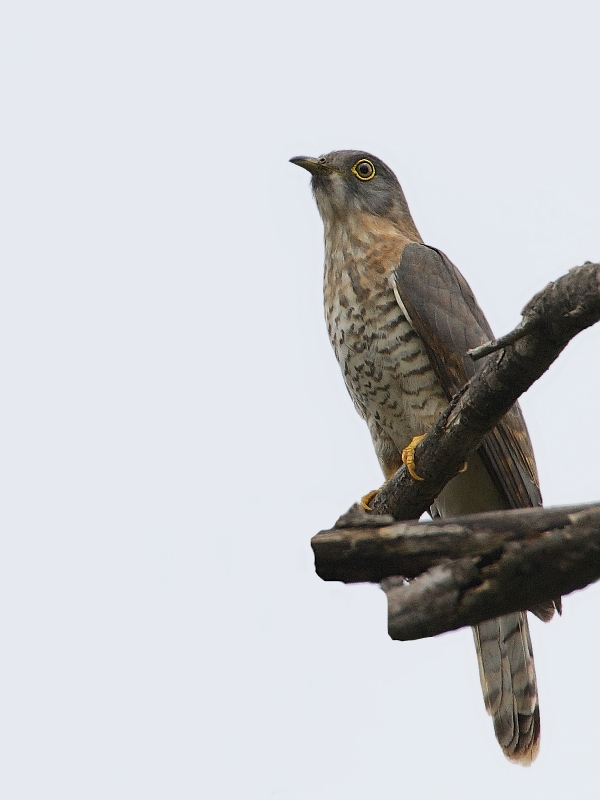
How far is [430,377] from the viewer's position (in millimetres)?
5543

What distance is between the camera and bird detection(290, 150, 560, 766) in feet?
17.8

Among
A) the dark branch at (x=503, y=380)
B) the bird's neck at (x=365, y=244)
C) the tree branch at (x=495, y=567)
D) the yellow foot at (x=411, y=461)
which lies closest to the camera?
the tree branch at (x=495, y=567)

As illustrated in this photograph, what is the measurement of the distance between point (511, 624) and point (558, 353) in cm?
276

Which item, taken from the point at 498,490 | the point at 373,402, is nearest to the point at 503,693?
the point at 498,490

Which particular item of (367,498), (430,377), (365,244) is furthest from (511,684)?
(365,244)

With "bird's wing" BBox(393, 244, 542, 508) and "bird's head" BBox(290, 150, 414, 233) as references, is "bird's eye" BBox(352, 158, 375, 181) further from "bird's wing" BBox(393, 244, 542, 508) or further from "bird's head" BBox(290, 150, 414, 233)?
"bird's wing" BBox(393, 244, 542, 508)

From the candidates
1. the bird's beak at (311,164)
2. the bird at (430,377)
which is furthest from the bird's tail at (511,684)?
the bird's beak at (311,164)

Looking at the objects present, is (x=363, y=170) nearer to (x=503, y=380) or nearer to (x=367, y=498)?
(x=367, y=498)

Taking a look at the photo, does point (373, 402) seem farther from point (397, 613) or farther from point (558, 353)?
point (397, 613)

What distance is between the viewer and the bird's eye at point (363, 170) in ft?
21.7

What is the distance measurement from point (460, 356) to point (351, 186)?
5.78 feet

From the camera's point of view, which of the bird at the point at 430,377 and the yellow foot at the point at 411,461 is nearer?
the yellow foot at the point at 411,461

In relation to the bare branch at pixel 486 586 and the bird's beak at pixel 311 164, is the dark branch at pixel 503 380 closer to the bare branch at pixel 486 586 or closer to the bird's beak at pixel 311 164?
the bare branch at pixel 486 586

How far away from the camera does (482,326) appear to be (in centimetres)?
589
